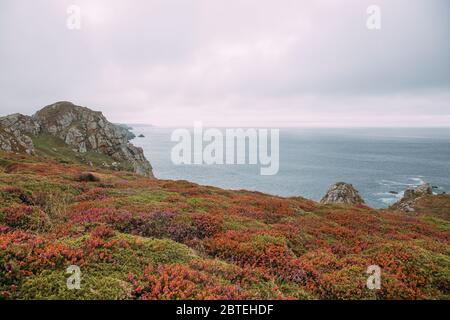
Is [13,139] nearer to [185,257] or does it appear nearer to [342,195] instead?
[342,195]

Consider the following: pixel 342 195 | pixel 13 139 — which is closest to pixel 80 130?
pixel 13 139

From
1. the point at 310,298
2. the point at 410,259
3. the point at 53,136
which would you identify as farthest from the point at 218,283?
the point at 53,136

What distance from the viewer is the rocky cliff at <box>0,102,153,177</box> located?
12244 centimetres

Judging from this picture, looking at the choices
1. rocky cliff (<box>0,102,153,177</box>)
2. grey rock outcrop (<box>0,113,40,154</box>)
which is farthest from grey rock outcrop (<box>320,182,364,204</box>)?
grey rock outcrop (<box>0,113,40,154</box>)

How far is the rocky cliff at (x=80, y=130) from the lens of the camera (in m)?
122

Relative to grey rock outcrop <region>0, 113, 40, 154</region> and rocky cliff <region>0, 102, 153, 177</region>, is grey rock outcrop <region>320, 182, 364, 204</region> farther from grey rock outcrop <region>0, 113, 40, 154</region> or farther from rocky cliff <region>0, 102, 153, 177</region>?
grey rock outcrop <region>0, 113, 40, 154</region>

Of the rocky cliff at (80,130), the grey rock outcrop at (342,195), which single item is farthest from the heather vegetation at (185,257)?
the rocky cliff at (80,130)

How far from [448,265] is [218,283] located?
1098 centimetres

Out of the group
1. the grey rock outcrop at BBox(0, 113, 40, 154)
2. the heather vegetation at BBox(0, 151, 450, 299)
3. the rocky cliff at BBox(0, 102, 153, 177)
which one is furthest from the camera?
the rocky cliff at BBox(0, 102, 153, 177)

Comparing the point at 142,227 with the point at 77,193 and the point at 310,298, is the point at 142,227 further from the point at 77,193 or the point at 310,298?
the point at 77,193

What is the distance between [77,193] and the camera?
24.2m

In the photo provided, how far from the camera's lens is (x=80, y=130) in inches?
5172

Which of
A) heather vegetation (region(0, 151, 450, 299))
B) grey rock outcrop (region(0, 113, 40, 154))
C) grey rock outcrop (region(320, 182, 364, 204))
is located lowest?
grey rock outcrop (region(320, 182, 364, 204))
